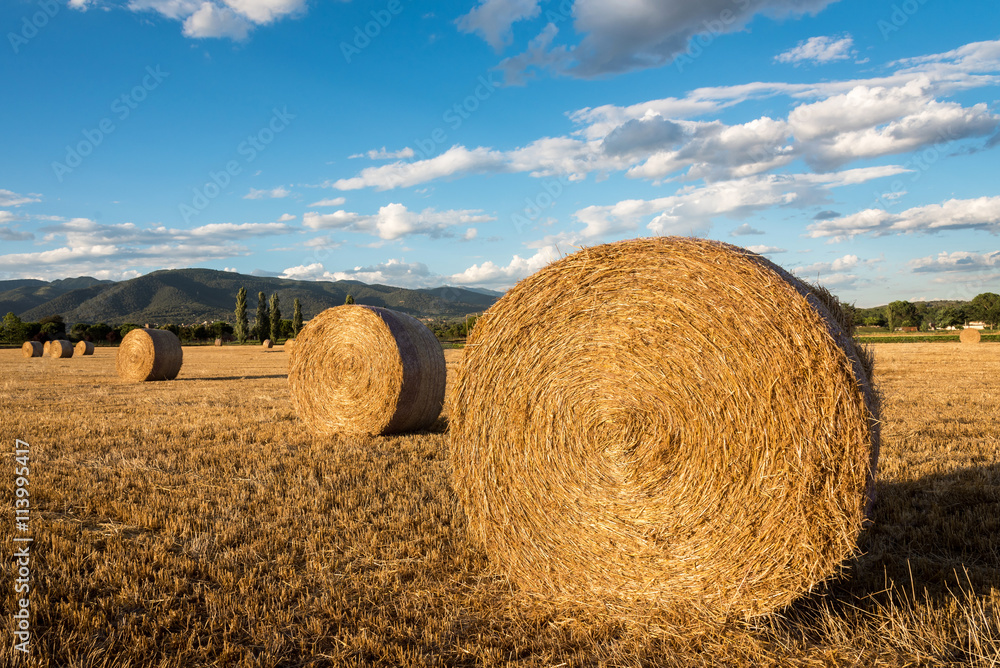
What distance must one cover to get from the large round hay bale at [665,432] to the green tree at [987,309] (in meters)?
81.2

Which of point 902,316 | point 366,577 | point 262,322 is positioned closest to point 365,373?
point 366,577

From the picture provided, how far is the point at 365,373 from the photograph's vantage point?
9688mm

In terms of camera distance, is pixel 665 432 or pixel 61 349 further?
pixel 61 349

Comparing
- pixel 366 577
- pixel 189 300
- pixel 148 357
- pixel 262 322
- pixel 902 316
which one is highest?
pixel 189 300

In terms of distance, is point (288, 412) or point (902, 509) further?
point (288, 412)

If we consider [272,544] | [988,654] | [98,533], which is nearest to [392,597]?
[272,544]

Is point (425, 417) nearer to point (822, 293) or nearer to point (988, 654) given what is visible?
point (822, 293)

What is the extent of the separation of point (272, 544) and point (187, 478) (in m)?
2.52

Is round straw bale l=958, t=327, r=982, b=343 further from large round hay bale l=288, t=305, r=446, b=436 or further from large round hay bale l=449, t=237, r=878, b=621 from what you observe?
large round hay bale l=449, t=237, r=878, b=621

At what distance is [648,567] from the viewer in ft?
12.4

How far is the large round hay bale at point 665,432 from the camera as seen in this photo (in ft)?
10.9
